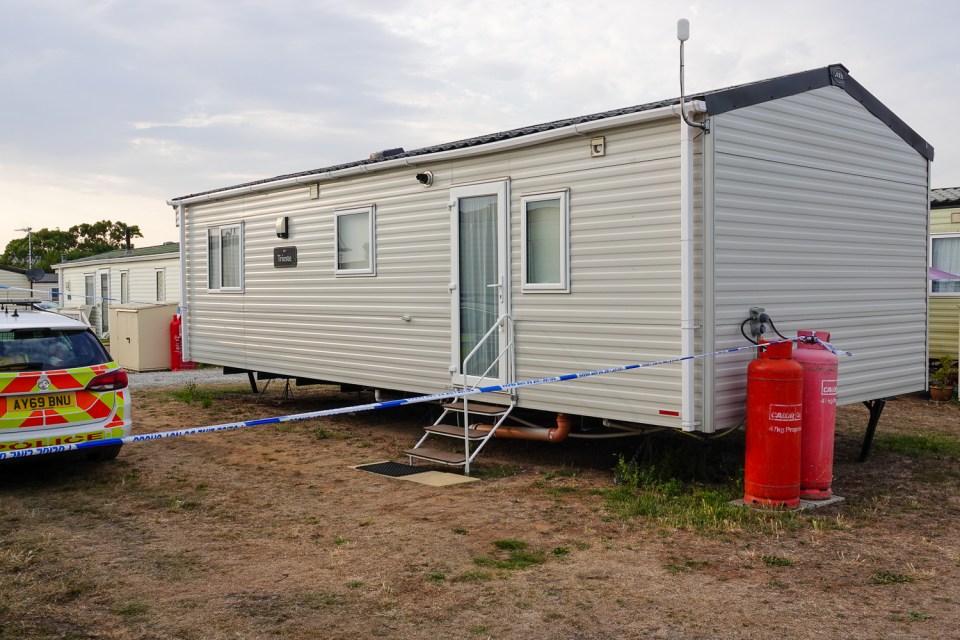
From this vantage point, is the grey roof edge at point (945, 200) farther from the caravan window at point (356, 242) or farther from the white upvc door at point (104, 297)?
the white upvc door at point (104, 297)

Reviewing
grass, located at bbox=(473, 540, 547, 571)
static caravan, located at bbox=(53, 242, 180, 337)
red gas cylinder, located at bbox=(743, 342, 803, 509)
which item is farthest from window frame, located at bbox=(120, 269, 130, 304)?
red gas cylinder, located at bbox=(743, 342, 803, 509)

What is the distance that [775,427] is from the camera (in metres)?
6.22

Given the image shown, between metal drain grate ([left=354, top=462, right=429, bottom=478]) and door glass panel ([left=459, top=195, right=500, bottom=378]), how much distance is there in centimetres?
107

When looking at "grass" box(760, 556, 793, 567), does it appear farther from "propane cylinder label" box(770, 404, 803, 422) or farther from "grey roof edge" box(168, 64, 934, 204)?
"grey roof edge" box(168, 64, 934, 204)

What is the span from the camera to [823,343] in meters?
6.72

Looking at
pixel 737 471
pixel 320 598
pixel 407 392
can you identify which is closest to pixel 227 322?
pixel 407 392

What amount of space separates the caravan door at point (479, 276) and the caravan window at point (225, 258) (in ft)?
13.7

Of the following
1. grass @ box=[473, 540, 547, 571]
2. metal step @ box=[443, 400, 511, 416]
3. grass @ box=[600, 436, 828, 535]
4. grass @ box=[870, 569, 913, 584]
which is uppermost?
metal step @ box=[443, 400, 511, 416]

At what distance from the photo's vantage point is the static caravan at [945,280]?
44.1ft

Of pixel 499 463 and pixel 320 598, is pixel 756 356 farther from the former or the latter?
pixel 320 598

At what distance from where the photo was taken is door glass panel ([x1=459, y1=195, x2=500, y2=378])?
822 centimetres

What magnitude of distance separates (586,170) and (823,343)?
2263 millimetres

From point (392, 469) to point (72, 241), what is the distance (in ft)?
221

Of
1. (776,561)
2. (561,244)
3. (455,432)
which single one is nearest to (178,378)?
(455,432)
